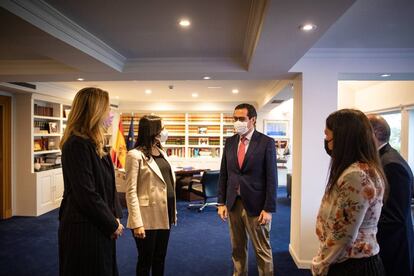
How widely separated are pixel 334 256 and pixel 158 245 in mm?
1275

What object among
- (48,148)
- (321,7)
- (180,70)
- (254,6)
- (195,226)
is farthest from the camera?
(48,148)

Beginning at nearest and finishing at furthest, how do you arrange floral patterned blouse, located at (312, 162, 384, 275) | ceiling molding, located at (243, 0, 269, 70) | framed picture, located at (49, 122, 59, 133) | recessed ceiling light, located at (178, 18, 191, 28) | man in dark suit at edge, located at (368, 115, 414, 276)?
floral patterned blouse, located at (312, 162, 384, 275) < man in dark suit at edge, located at (368, 115, 414, 276) < ceiling molding, located at (243, 0, 269, 70) < recessed ceiling light, located at (178, 18, 191, 28) < framed picture, located at (49, 122, 59, 133)

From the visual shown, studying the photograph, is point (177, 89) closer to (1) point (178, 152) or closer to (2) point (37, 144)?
(1) point (178, 152)

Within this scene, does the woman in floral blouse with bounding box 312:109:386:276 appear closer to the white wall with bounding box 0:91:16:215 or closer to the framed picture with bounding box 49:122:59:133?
the white wall with bounding box 0:91:16:215

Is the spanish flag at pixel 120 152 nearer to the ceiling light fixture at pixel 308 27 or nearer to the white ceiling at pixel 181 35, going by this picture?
the white ceiling at pixel 181 35

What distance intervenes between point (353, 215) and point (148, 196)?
1.33 m

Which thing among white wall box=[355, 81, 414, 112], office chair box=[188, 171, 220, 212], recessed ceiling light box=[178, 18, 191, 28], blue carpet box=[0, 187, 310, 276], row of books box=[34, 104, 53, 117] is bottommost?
blue carpet box=[0, 187, 310, 276]

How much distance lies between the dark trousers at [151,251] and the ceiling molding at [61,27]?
1660 mm

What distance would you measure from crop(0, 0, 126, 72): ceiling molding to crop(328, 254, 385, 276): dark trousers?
230 centimetres

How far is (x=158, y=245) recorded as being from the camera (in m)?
2.05

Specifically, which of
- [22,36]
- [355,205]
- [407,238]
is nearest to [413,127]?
[407,238]

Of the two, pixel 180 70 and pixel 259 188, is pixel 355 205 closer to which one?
pixel 259 188

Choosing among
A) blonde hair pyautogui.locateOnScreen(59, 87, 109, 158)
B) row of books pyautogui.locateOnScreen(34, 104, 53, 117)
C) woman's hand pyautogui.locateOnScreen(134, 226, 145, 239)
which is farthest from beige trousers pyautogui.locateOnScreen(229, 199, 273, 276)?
row of books pyautogui.locateOnScreen(34, 104, 53, 117)

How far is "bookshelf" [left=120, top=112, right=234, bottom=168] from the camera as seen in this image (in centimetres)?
792
